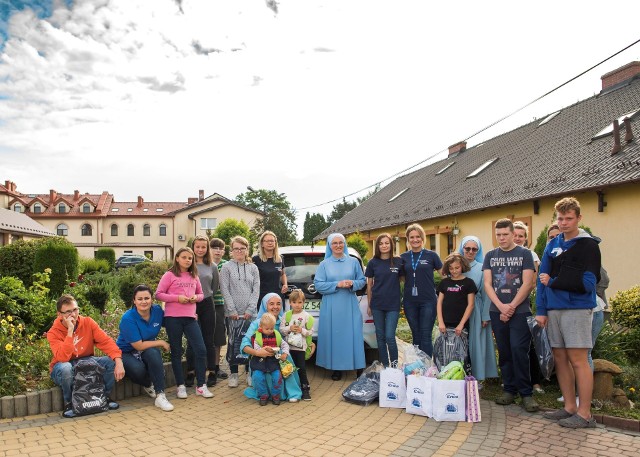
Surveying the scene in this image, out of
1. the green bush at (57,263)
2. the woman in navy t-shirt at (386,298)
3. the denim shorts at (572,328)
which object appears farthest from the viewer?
the green bush at (57,263)

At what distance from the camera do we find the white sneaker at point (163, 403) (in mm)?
5480

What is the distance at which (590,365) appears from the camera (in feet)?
16.6

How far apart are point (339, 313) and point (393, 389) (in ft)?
4.60

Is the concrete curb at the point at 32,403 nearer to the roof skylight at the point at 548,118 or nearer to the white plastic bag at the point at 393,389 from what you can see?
the white plastic bag at the point at 393,389

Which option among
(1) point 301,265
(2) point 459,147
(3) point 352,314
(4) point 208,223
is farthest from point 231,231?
(3) point 352,314

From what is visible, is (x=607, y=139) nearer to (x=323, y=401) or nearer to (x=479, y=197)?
(x=479, y=197)

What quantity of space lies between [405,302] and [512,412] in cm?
174

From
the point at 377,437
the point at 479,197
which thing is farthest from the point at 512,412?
the point at 479,197

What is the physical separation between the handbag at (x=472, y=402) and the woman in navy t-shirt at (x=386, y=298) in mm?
1425

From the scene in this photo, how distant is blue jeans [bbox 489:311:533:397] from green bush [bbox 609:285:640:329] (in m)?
2.81

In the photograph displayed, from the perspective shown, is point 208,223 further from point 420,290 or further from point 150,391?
point 420,290

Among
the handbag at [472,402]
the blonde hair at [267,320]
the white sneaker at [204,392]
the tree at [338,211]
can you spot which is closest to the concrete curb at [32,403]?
the white sneaker at [204,392]

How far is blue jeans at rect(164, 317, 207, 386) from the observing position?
5926 mm

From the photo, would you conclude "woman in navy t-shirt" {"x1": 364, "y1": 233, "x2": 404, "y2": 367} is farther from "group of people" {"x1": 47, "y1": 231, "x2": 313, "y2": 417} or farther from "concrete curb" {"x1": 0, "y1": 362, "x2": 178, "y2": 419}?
"concrete curb" {"x1": 0, "y1": 362, "x2": 178, "y2": 419}
